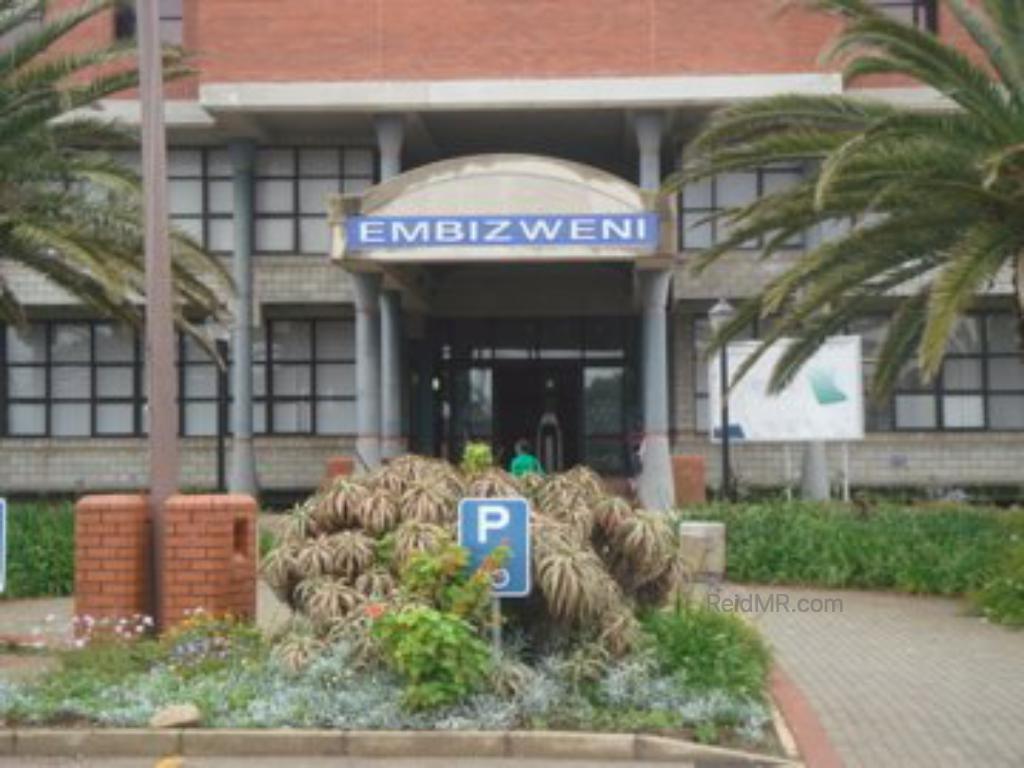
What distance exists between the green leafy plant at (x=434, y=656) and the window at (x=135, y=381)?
2182 centimetres

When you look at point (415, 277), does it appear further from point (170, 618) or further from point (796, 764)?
point (796, 764)

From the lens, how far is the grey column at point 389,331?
27031mm

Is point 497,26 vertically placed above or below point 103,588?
above

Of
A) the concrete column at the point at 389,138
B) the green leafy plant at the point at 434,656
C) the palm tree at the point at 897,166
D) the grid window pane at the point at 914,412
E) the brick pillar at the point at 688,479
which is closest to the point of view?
the green leafy plant at the point at 434,656

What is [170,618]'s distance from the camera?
1094 centimetres

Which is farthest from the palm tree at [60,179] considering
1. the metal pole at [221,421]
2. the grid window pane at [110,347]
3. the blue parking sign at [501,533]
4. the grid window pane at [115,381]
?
the grid window pane at [110,347]

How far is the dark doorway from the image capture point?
32.8m

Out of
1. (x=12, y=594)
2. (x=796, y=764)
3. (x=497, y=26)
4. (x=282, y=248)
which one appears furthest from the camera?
(x=282, y=248)

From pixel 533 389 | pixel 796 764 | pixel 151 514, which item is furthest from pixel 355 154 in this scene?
pixel 796 764

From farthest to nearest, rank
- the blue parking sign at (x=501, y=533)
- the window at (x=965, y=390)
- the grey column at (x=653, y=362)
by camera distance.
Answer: the window at (x=965, y=390), the grey column at (x=653, y=362), the blue parking sign at (x=501, y=533)

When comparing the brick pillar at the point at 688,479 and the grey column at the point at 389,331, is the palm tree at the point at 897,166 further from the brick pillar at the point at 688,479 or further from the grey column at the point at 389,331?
the grey column at the point at 389,331

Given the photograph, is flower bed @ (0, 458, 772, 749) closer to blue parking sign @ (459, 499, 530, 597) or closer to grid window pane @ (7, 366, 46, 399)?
blue parking sign @ (459, 499, 530, 597)

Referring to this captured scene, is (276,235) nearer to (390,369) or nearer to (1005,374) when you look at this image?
(390,369)

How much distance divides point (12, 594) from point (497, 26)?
1467 cm
